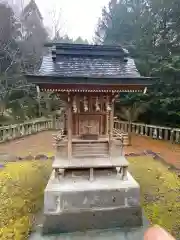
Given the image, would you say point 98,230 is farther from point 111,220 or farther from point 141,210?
point 141,210

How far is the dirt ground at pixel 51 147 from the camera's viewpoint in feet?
40.4

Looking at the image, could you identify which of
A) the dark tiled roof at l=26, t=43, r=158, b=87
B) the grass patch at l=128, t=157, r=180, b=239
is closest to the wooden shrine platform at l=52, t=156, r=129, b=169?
the grass patch at l=128, t=157, r=180, b=239

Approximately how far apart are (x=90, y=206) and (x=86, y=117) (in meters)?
2.63

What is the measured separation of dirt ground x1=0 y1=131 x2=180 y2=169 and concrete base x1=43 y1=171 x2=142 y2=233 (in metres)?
5.11

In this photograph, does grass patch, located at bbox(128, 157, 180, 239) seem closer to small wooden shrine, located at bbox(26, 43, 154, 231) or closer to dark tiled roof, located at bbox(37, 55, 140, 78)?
small wooden shrine, located at bbox(26, 43, 154, 231)

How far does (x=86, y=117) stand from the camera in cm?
683

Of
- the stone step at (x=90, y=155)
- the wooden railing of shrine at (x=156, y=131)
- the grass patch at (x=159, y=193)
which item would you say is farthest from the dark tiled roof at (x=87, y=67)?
the wooden railing of shrine at (x=156, y=131)

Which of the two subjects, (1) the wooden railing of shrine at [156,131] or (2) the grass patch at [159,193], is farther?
(1) the wooden railing of shrine at [156,131]

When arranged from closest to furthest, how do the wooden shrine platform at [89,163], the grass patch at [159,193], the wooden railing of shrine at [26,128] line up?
the grass patch at [159,193] < the wooden shrine platform at [89,163] < the wooden railing of shrine at [26,128]

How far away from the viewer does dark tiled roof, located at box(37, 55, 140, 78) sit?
239 inches

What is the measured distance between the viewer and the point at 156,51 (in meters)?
17.4

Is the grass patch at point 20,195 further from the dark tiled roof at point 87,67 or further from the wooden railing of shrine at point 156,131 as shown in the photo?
the wooden railing of shrine at point 156,131

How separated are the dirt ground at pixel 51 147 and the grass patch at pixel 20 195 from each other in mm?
2289

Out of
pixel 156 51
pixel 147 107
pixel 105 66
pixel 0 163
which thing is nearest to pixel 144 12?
pixel 156 51
